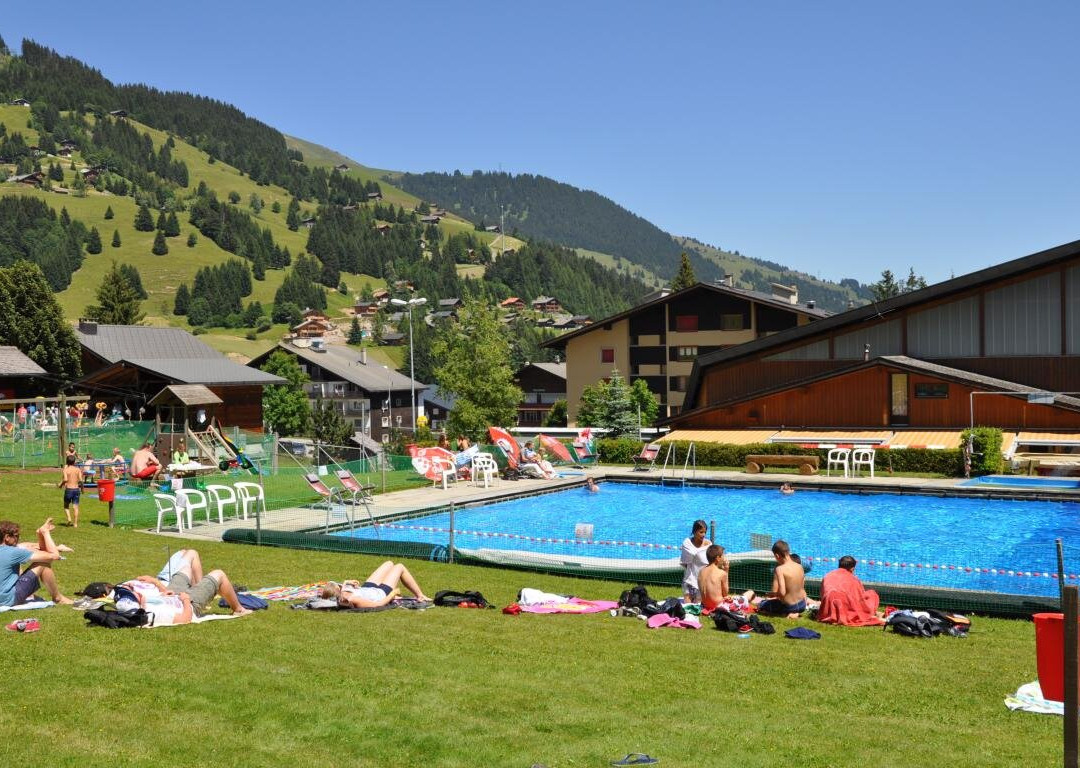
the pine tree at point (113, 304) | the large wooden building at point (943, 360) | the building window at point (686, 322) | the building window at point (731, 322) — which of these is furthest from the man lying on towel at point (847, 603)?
the pine tree at point (113, 304)

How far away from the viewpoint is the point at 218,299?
181 metres

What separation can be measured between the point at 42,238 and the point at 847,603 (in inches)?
7918

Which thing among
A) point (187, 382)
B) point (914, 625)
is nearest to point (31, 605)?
point (914, 625)

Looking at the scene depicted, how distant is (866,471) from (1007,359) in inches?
390

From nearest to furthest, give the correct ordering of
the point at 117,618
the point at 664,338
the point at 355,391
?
the point at 117,618
the point at 664,338
the point at 355,391

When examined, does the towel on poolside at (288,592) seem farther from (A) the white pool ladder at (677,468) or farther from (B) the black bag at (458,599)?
(A) the white pool ladder at (677,468)

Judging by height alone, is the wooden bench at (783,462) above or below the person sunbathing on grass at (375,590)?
above

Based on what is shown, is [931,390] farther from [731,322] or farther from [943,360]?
[731,322]

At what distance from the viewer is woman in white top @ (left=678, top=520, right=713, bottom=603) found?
13531 millimetres

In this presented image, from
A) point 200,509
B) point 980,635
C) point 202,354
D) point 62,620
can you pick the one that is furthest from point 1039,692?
point 202,354

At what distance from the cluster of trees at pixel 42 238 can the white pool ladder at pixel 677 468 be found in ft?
525

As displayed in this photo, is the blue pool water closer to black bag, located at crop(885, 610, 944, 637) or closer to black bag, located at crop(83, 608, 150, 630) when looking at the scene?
black bag, located at crop(885, 610, 944, 637)

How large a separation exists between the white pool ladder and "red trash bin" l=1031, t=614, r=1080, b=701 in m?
24.2

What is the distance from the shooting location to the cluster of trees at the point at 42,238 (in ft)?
571
